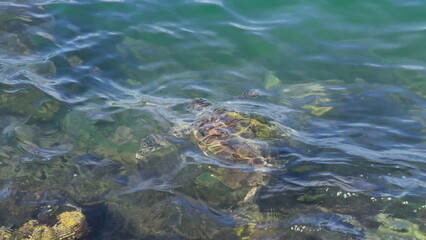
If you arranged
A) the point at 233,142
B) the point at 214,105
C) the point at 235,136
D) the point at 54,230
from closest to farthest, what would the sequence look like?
the point at 54,230
the point at 233,142
the point at 235,136
the point at 214,105

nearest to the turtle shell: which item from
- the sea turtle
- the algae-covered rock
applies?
the sea turtle

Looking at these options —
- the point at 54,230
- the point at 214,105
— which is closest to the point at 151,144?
the point at 214,105

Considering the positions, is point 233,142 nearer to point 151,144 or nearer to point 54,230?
point 151,144

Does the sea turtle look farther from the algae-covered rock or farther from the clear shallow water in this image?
the algae-covered rock

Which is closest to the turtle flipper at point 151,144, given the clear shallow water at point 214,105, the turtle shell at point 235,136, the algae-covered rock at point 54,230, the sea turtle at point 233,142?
the sea turtle at point 233,142

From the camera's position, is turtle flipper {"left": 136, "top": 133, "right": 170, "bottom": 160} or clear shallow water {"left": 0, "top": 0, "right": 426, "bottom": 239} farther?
turtle flipper {"left": 136, "top": 133, "right": 170, "bottom": 160}

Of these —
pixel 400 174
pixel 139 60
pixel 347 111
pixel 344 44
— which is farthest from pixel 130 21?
pixel 400 174

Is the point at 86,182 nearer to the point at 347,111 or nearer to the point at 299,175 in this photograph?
the point at 299,175

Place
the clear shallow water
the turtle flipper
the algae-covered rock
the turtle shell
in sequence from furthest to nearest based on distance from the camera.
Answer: the turtle flipper → the turtle shell → the clear shallow water → the algae-covered rock
